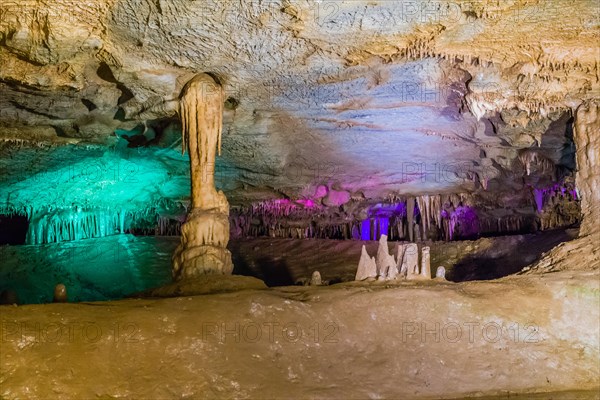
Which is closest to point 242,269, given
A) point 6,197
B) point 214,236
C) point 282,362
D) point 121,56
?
point 6,197

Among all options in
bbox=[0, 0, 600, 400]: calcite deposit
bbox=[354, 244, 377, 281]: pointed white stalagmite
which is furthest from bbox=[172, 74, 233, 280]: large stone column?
bbox=[354, 244, 377, 281]: pointed white stalagmite

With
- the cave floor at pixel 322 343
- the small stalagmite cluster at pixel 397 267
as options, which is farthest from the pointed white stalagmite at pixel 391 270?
the cave floor at pixel 322 343

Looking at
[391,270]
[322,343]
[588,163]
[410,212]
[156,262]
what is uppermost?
[588,163]

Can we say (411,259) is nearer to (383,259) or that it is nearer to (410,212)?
(383,259)

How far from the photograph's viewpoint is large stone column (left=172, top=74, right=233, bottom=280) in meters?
8.05

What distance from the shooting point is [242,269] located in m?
16.0

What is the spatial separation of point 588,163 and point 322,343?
5.37 metres

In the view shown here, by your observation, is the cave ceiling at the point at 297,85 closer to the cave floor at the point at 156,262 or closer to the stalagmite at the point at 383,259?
the cave floor at the point at 156,262

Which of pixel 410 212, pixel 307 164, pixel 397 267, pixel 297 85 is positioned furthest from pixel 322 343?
pixel 410 212

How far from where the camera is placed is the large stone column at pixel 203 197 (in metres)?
8.05

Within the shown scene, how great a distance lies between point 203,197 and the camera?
8453mm

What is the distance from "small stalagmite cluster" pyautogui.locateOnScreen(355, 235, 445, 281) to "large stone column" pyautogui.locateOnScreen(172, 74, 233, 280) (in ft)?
7.04

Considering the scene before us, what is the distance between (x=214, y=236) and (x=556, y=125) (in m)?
6.84

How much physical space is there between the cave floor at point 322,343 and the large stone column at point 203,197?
5.86 ft
